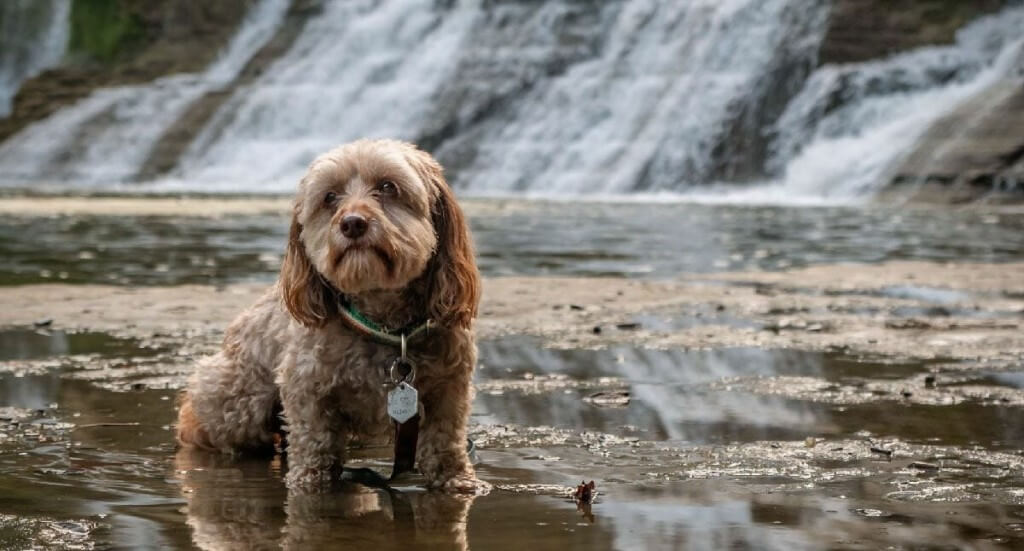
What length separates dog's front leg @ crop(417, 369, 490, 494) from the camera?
477 cm

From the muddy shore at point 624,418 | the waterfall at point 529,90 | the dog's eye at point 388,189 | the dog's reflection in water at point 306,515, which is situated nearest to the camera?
the dog's reflection in water at point 306,515

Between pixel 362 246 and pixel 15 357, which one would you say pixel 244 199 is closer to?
pixel 15 357

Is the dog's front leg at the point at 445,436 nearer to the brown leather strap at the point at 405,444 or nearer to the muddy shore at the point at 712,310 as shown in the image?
the brown leather strap at the point at 405,444

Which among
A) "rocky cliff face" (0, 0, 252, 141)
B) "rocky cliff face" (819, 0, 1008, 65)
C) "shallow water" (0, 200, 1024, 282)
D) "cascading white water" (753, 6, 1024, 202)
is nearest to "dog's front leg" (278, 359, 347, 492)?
"shallow water" (0, 200, 1024, 282)

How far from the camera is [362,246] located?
436cm

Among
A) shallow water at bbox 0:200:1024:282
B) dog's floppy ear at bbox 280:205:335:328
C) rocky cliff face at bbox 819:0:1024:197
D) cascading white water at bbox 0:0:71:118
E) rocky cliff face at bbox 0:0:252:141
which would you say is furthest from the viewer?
cascading white water at bbox 0:0:71:118

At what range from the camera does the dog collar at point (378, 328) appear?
15.3 feet

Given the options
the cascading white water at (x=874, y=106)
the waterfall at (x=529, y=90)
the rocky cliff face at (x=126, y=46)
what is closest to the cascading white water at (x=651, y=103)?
the waterfall at (x=529, y=90)

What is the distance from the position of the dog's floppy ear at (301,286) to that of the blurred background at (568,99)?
72.3 feet

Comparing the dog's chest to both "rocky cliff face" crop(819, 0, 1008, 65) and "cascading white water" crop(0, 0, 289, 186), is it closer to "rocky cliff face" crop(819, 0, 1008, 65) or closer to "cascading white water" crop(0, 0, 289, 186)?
"rocky cliff face" crop(819, 0, 1008, 65)

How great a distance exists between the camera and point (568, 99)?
36.6m

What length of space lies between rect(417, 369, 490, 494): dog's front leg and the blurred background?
71.3 feet

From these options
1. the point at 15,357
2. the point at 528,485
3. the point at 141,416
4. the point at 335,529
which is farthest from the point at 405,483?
the point at 15,357

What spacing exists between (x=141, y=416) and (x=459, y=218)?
215 cm
